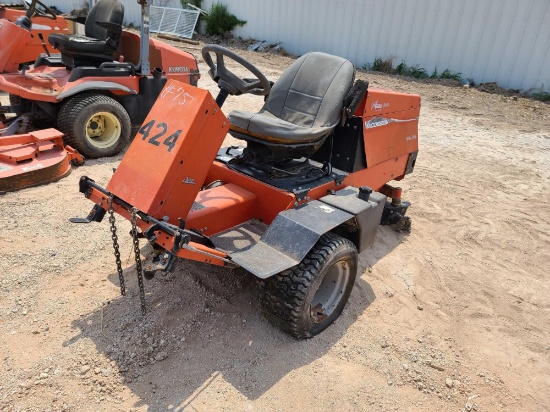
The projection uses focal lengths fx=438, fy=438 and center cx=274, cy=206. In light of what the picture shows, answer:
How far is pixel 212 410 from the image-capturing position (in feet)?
7.14

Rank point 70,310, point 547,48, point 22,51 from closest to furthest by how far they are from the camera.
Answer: point 70,310
point 22,51
point 547,48

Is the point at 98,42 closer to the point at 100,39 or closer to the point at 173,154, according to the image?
the point at 100,39

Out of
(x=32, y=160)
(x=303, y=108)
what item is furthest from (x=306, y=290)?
(x=32, y=160)

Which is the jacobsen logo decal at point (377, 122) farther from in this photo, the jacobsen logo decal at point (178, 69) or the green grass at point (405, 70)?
the green grass at point (405, 70)

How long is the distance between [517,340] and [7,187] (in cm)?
442

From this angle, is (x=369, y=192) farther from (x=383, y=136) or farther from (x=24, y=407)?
(x=24, y=407)

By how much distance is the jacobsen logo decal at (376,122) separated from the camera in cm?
337

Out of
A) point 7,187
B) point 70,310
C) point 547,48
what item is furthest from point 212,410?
point 547,48

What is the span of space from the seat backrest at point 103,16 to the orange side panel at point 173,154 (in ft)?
12.6

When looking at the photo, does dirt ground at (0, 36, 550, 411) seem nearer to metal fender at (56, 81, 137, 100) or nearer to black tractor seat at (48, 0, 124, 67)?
metal fender at (56, 81, 137, 100)

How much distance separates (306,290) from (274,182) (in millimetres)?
842

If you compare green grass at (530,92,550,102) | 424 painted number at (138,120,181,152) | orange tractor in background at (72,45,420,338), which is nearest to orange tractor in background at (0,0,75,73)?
orange tractor in background at (72,45,420,338)

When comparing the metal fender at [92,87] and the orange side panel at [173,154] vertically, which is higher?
the orange side panel at [173,154]

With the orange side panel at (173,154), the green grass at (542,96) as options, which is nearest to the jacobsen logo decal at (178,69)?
the orange side panel at (173,154)
